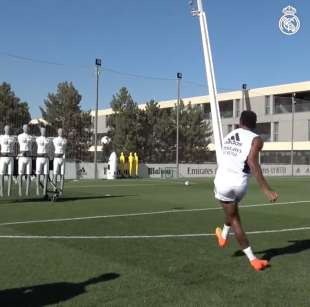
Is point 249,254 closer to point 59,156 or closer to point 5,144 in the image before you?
point 59,156

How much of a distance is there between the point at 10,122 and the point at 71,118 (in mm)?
13391

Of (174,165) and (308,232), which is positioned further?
(174,165)

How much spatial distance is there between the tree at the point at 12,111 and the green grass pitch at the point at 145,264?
77.3 ft

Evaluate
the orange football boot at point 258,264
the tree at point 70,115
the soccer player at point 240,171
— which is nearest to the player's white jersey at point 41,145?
the soccer player at point 240,171

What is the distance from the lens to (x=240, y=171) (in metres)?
7.12

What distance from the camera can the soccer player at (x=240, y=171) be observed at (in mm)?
6973

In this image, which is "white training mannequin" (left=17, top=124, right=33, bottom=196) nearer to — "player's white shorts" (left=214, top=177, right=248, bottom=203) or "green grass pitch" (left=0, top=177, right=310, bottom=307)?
"green grass pitch" (left=0, top=177, right=310, bottom=307)

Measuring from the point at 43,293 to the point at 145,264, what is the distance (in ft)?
5.62

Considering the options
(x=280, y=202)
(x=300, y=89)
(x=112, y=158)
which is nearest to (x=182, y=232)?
(x=280, y=202)

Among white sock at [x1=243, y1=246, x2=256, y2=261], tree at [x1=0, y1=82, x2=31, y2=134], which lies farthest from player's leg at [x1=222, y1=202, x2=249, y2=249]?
tree at [x1=0, y1=82, x2=31, y2=134]

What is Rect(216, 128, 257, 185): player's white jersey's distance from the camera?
7.07 meters

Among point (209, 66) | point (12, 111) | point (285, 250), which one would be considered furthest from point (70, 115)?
point (285, 250)

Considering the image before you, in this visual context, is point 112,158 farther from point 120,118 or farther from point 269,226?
point 269,226

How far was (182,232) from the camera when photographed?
389 inches
